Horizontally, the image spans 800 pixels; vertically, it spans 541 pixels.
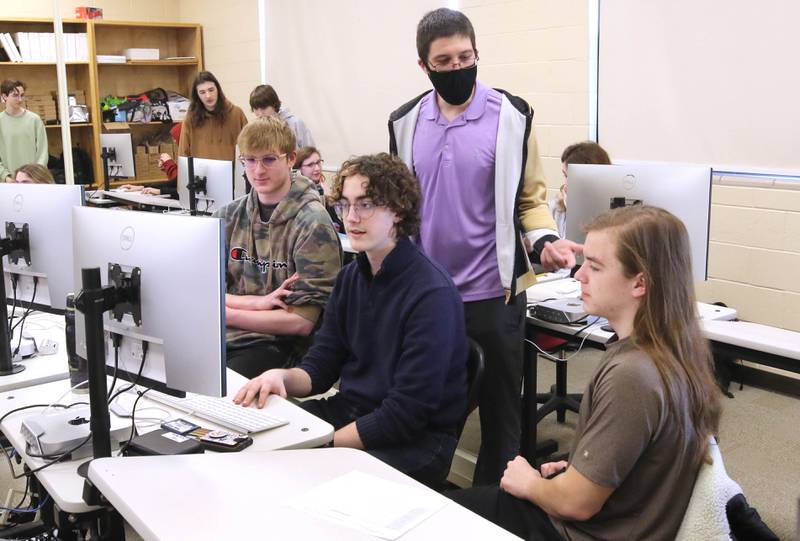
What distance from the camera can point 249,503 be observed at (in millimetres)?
1333

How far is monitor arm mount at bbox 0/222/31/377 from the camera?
2.05 meters

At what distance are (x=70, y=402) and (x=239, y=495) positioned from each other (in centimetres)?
73

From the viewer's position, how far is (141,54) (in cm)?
748

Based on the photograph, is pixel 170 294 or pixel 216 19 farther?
pixel 216 19

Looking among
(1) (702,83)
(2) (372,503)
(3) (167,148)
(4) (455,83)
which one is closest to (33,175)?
(4) (455,83)

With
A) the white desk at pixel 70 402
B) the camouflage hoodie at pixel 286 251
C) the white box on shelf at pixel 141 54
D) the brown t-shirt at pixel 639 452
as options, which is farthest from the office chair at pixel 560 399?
the white box on shelf at pixel 141 54

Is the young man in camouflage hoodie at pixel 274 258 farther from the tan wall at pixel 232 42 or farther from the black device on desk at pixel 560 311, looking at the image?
the tan wall at pixel 232 42

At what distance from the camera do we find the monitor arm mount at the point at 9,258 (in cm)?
205

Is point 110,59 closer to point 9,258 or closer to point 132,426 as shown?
point 9,258

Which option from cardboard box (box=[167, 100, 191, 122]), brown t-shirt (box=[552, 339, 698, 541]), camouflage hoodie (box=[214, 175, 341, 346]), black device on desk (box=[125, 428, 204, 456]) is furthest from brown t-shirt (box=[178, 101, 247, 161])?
brown t-shirt (box=[552, 339, 698, 541])

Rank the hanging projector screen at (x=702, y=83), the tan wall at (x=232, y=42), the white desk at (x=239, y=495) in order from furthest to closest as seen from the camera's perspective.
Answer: the tan wall at (x=232, y=42), the hanging projector screen at (x=702, y=83), the white desk at (x=239, y=495)

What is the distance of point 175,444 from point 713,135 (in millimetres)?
3032

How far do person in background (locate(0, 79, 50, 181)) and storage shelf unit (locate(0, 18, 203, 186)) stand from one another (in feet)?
2.43

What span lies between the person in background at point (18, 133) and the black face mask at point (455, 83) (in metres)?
4.72
